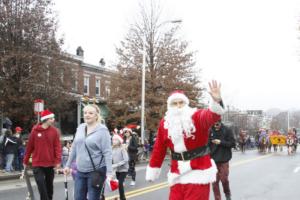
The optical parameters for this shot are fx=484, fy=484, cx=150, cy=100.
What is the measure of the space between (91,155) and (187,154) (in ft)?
5.96

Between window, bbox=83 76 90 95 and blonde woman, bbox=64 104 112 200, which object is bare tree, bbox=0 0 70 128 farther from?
window, bbox=83 76 90 95

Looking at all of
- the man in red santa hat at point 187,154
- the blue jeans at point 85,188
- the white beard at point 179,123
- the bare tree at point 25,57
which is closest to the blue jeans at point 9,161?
the bare tree at point 25,57

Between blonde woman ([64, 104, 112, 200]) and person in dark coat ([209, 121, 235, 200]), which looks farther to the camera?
person in dark coat ([209, 121, 235, 200])

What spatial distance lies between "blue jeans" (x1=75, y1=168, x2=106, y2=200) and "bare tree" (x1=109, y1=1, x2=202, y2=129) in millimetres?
27878

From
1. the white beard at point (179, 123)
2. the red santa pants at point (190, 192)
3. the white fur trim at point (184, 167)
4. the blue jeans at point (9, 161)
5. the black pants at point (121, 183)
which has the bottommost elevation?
the blue jeans at point (9, 161)

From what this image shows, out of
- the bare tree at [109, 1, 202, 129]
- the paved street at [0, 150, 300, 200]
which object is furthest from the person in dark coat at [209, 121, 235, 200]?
the bare tree at [109, 1, 202, 129]

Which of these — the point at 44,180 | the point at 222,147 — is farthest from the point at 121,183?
the point at 222,147

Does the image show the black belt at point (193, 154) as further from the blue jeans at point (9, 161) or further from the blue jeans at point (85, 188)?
the blue jeans at point (9, 161)

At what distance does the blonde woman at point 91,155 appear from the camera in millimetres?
6883

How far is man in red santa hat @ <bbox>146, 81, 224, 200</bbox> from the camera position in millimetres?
5520

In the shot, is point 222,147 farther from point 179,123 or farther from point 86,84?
point 86,84

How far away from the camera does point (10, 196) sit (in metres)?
12.0

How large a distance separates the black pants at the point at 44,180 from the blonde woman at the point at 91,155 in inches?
74.4

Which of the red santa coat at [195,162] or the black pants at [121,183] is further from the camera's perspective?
the black pants at [121,183]
